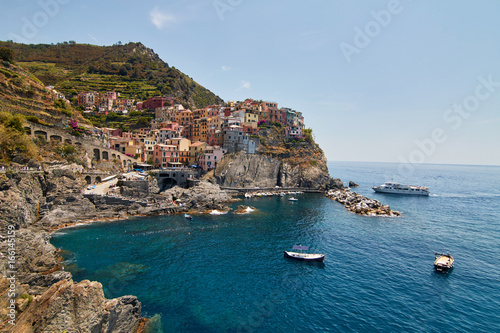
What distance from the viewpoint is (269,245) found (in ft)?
142

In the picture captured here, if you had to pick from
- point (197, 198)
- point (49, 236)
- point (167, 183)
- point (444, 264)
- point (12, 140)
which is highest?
point (12, 140)

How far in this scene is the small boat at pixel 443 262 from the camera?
35.2m

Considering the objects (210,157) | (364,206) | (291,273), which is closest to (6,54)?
(210,157)

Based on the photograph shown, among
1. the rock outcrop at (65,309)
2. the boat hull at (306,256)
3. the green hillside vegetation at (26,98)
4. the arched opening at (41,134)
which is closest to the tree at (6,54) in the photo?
the green hillside vegetation at (26,98)

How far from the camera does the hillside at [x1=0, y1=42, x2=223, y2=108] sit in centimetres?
13975

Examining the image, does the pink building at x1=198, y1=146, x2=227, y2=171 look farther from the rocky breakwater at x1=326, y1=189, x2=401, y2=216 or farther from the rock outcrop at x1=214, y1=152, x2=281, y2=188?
the rocky breakwater at x1=326, y1=189, x2=401, y2=216

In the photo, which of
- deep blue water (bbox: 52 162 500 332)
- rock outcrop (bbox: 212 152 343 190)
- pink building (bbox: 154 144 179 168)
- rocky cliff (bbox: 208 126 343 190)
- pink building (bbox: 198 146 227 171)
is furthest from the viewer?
rocky cliff (bbox: 208 126 343 190)

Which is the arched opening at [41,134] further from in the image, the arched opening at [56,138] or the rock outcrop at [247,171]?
the rock outcrop at [247,171]

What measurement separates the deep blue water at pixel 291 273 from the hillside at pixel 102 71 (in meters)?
113

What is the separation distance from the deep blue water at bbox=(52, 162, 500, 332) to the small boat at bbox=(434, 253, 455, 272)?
0.93 meters

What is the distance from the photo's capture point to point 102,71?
15612 centimetres

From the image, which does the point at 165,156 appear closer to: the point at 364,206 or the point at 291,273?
the point at 291,273

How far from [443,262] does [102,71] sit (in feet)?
622

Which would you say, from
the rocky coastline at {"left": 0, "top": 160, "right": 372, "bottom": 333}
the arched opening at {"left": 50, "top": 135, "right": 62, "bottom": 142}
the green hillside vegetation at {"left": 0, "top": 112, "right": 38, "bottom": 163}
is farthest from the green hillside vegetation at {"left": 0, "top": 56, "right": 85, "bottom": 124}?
the rocky coastline at {"left": 0, "top": 160, "right": 372, "bottom": 333}
